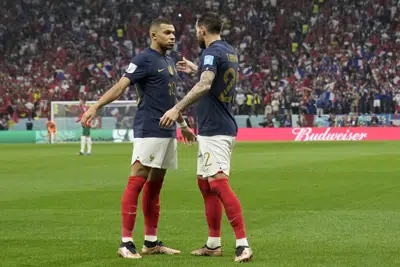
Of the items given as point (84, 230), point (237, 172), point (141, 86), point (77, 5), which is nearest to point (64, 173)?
point (237, 172)

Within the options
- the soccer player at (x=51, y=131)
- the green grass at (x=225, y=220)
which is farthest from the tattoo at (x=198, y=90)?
the soccer player at (x=51, y=131)

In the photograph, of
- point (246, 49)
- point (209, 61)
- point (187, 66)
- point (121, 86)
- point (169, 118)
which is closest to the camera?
point (169, 118)

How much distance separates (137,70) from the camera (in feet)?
31.4

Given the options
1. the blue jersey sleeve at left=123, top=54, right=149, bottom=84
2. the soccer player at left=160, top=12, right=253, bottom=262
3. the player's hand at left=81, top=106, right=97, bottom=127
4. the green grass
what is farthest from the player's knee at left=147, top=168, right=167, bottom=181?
the player's hand at left=81, top=106, right=97, bottom=127

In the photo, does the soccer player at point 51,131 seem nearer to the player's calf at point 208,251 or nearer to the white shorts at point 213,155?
the player's calf at point 208,251

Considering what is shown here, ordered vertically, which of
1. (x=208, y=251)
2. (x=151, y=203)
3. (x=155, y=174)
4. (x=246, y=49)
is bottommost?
(x=208, y=251)

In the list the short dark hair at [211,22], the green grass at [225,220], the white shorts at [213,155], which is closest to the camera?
the white shorts at [213,155]

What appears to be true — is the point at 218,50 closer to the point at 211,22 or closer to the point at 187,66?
the point at 211,22

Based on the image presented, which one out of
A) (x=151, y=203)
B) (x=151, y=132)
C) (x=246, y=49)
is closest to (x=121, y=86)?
(x=151, y=132)

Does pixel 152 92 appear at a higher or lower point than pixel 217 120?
higher

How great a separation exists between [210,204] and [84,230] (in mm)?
2875

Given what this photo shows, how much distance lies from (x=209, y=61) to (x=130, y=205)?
181cm

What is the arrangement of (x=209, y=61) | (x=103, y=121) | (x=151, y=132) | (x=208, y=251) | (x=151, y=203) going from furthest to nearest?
1. (x=103, y=121)
2. (x=151, y=203)
3. (x=151, y=132)
4. (x=208, y=251)
5. (x=209, y=61)

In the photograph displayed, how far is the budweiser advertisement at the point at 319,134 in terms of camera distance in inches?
1872
